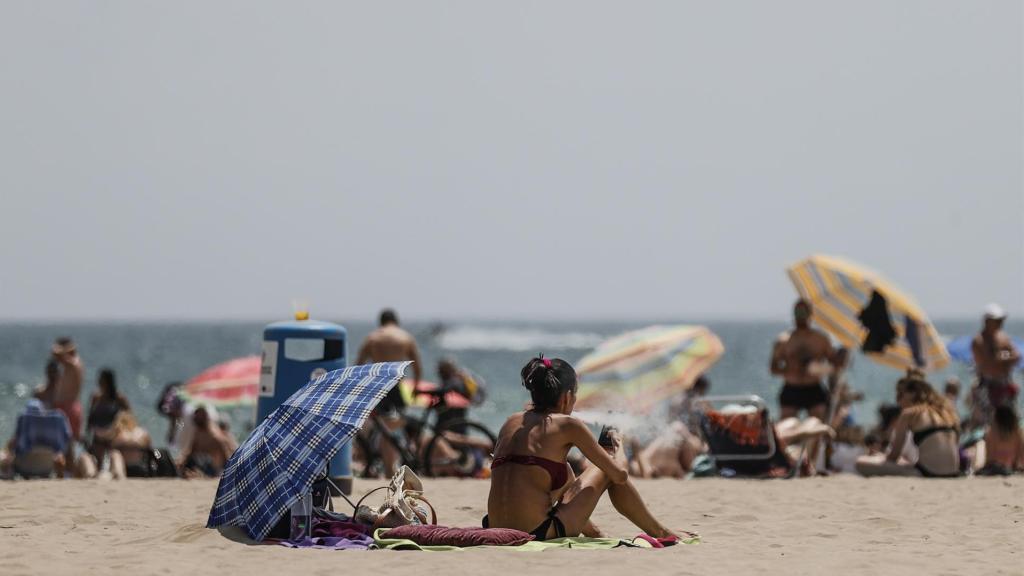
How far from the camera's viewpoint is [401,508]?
701 centimetres

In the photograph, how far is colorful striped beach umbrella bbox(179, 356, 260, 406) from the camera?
1424 centimetres

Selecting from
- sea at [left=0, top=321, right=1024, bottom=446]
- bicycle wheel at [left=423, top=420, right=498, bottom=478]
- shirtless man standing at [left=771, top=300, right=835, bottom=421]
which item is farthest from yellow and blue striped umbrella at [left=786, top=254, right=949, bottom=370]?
sea at [left=0, top=321, right=1024, bottom=446]

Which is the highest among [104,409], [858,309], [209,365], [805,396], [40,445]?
[858,309]

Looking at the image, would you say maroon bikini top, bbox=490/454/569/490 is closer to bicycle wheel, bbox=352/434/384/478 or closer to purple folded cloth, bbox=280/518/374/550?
purple folded cloth, bbox=280/518/374/550

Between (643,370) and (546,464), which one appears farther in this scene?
(643,370)

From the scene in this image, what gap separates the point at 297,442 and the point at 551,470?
1.19 meters

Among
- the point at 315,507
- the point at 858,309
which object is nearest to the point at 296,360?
the point at 315,507

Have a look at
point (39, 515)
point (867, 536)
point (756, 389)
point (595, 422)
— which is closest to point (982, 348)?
point (595, 422)

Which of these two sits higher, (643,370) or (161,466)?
(643,370)

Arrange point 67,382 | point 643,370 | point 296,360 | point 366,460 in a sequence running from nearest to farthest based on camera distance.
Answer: point 296,360 < point 366,460 < point 643,370 < point 67,382

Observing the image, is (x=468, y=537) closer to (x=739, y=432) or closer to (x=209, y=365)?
(x=739, y=432)

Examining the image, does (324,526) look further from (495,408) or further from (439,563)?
(495,408)

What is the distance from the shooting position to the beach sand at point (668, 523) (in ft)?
20.0

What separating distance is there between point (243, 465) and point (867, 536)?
3.27 metres
